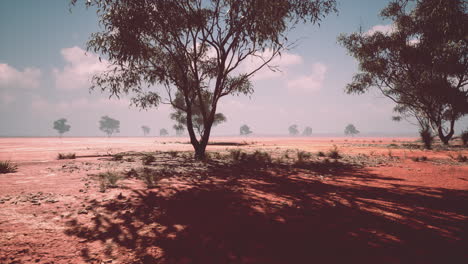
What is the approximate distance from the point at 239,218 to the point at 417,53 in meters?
29.2

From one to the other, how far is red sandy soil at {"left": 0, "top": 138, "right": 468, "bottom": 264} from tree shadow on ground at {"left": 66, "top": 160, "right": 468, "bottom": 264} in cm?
2

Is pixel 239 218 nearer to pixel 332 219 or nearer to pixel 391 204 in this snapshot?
pixel 332 219

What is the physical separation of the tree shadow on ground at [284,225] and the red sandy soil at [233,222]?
0.07 feet

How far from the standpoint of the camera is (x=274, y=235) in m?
4.52

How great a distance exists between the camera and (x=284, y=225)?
5.00 meters

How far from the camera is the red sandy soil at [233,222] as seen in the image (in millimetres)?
3838

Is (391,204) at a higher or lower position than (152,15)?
lower

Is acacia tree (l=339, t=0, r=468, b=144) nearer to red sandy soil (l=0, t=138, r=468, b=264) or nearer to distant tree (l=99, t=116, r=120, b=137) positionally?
red sandy soil (l=0, t=138, r=468, b=264)

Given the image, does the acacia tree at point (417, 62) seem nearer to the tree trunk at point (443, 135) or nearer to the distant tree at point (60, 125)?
the tree trunk at point (443, 135)

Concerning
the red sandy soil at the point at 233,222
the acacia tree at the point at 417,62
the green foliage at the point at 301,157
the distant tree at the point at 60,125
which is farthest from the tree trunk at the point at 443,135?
the distant tree at the point at 60,125

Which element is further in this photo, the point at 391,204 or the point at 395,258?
the point at 391,204

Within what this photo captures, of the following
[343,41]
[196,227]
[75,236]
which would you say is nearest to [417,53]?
[343,41]

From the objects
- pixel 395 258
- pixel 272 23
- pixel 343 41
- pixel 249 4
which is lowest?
pixel 395 258

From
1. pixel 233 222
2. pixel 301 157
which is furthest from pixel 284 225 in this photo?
pixel 301 157
